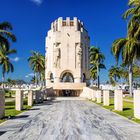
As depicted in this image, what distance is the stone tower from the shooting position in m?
73.1

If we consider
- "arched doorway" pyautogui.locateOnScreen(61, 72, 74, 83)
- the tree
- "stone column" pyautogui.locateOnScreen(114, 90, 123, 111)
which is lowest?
"stone column" pyautogui.locateOnScreen(114, 90, 123, 111)

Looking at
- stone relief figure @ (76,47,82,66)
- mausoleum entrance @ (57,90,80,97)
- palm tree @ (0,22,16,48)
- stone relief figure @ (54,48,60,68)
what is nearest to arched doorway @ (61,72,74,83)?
stone relief figure @ (54,48,60,68)

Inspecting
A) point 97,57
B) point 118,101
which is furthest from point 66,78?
point 118,101

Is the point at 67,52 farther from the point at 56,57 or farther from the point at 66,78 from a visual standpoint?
the point at 66,78

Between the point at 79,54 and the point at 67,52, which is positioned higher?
the point at 67,52

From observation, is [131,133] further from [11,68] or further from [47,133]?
[11,68]

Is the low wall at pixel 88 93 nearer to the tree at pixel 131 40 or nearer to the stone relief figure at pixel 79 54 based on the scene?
the tree at pixel 131 40

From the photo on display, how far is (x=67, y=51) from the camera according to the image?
73.3 m

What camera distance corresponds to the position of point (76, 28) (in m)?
74.6

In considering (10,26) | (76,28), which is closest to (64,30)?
(76,28)

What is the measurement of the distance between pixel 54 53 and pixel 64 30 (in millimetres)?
6212

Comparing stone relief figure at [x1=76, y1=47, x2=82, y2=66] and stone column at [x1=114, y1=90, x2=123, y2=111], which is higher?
stone relief figure at [x1=76, y1=47, x2=82, y2=66]

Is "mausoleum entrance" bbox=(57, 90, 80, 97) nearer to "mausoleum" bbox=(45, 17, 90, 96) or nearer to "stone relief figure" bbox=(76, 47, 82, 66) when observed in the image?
"mausoleum" bbox=(45, 17, 90, 96)

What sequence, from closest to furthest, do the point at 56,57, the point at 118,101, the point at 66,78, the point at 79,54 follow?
the point at 118,101 < the point at 79,54 < the point at 56,57 < the point at 66,78
